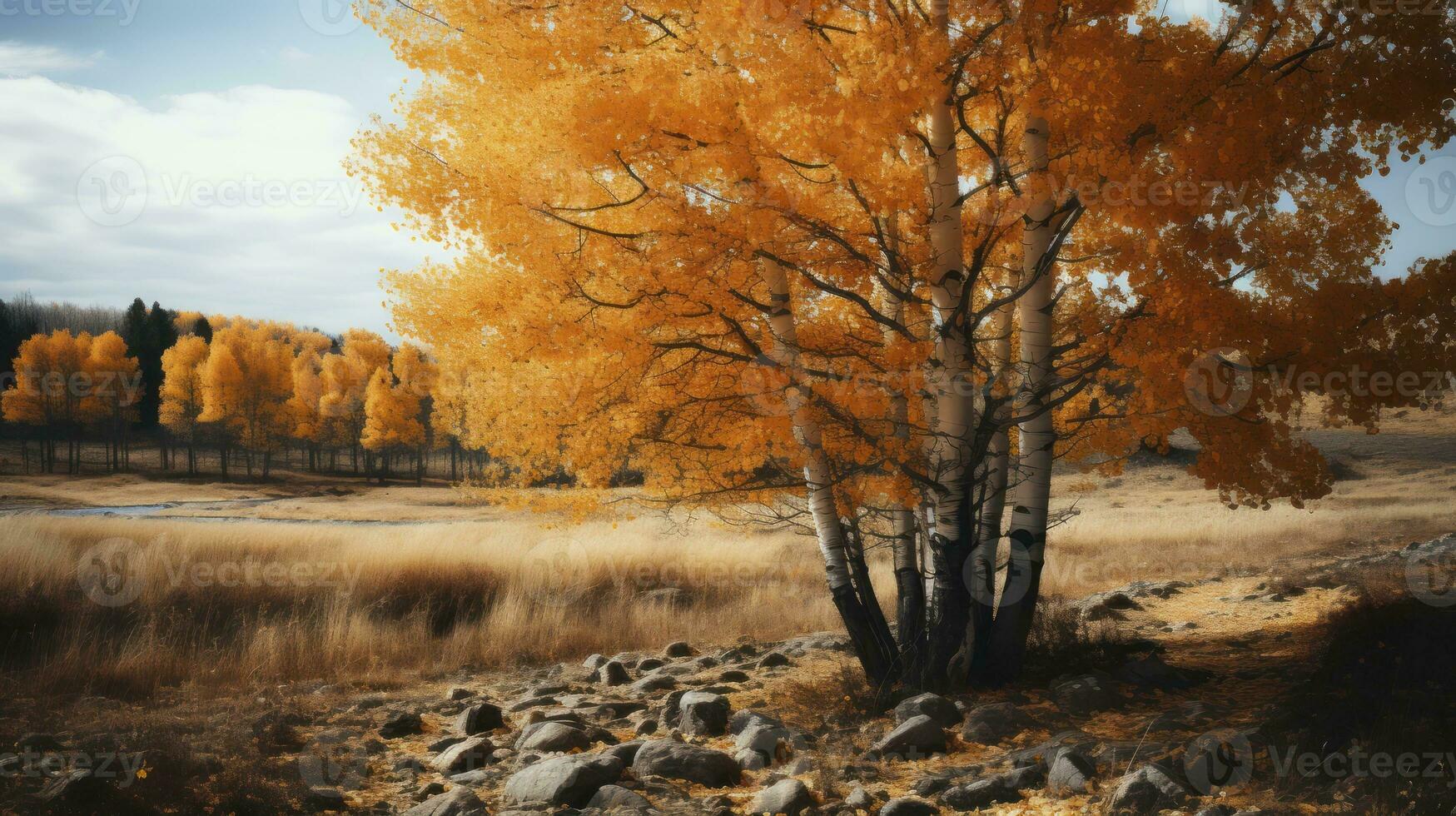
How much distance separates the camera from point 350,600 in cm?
1130

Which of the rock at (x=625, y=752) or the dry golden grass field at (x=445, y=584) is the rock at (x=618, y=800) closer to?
the rock at (x=625, y=752)

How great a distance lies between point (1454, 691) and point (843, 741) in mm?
3437

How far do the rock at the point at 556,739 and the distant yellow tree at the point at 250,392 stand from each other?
51.1m

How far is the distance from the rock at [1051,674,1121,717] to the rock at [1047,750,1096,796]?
1.37m

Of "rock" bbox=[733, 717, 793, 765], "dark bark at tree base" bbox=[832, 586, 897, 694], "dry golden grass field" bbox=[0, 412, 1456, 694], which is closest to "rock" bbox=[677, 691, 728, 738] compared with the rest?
"rock" bbox=[733, 717, 793, 765]

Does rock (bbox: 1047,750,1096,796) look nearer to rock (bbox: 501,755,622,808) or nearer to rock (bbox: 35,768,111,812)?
rock (bbox: 501,755,622,808)

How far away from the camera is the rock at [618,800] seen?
15.0ft

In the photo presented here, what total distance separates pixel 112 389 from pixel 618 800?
59.6 m

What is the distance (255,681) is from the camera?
8.51 meters

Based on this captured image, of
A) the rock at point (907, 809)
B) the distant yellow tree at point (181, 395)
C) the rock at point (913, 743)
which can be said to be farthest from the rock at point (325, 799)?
the distant yellow tree at point (181, 395)

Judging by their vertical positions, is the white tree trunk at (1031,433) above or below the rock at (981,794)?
above

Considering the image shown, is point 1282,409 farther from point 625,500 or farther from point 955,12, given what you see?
point 625,500

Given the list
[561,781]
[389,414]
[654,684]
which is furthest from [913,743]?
[389,414]

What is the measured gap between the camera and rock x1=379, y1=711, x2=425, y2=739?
686 cm
